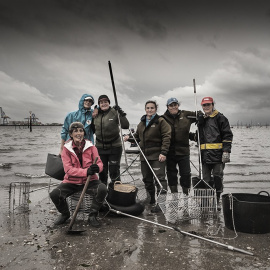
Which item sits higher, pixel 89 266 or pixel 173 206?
pixel 173 206

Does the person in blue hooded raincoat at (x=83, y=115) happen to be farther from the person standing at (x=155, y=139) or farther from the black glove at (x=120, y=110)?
the person standing at (x=155, y=139)

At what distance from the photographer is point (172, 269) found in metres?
3.04

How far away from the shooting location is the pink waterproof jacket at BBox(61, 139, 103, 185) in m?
4.52

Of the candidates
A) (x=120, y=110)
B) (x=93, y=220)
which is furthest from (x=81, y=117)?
(x=93, y=220)

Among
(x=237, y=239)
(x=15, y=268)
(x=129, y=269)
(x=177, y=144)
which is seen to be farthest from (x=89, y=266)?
(x=177, y=144)

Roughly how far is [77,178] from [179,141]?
2.35 m

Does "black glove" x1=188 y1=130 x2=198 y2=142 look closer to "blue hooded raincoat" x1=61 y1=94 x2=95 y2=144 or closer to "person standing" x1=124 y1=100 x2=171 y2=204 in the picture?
"person standing" x1=124 y1=100 x2=171 y2=204

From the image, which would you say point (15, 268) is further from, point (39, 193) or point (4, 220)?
point (39, 193)

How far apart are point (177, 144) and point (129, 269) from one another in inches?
122

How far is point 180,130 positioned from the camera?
559 cm

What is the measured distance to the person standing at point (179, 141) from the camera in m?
5.57

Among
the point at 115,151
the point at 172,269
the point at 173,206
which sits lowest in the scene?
the point at 172,269

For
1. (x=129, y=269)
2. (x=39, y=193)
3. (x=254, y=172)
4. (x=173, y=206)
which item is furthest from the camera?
(x=254, y=172)

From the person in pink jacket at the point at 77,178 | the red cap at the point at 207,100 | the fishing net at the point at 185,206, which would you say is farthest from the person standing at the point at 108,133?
the red cap at the point at 207,100
